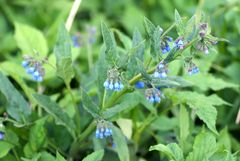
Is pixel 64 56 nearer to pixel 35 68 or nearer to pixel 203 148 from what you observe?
pixel 35 68

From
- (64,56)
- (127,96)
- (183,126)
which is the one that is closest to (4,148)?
(64,56)

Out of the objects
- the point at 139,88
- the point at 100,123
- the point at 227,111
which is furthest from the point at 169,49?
the point at 227,111

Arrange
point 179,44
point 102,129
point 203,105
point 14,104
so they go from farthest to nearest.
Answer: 1. point 14,104
2. point 203,105
3. point 102,129
4. point 179,44

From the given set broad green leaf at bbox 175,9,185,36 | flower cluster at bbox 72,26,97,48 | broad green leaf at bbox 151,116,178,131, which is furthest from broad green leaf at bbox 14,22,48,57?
broad green leaf at bbox 175,9,185,36

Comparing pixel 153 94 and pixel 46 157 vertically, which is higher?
pixel 153 94

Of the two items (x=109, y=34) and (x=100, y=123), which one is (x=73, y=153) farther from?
(x=109, y=34)

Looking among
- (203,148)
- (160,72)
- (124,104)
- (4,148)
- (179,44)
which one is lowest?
(203,148)

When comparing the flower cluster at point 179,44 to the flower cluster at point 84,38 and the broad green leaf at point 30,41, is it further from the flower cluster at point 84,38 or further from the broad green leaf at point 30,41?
the flower cluster at point 84,38
